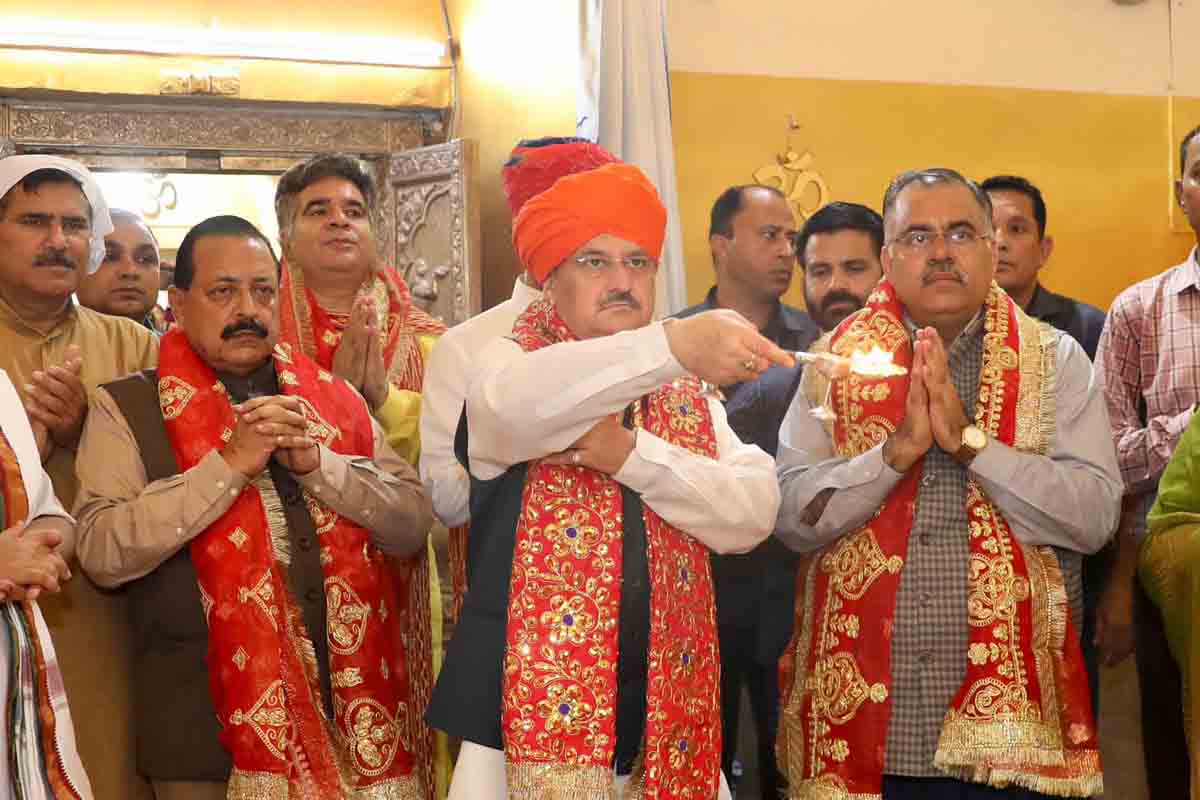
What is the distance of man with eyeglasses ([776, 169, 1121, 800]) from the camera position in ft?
9.75

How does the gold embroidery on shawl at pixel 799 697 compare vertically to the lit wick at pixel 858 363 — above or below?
below

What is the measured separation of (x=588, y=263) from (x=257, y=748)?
1.21 meters

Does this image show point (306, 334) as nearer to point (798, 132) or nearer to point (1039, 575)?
point (1039, 575)

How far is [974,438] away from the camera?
2.99 m

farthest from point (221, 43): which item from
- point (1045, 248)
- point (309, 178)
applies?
point (1045, 248)

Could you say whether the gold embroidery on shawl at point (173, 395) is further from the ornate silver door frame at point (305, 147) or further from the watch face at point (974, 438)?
the ornate silver door frame at point (305, 147)

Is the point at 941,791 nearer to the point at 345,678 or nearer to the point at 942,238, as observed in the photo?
the point at 942,238

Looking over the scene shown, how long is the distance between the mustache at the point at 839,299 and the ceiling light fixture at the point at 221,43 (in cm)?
350

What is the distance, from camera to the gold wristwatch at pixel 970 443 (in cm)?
298

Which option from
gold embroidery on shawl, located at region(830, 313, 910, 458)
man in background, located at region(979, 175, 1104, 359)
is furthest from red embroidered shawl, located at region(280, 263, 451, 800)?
man in background, located at region(979, 175, 1104, 359)

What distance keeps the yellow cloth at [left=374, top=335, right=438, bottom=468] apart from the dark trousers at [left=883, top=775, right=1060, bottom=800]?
1.45m

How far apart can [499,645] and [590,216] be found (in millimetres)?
816

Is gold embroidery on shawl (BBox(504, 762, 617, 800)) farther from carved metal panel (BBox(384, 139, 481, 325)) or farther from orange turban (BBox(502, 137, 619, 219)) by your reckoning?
carved metal panel (BBox(384, 139, 481, 325))

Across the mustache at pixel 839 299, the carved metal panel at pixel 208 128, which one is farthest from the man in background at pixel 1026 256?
the carved metal panel at pixel 208 128
